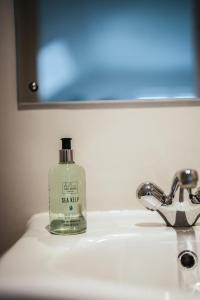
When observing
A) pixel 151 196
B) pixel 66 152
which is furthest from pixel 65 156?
pixel 151 196

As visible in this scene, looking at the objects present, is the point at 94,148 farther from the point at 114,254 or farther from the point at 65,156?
the point at 114,254

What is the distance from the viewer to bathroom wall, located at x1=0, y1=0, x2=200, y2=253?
2.31ft

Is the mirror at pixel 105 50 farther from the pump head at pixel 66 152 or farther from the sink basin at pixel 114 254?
the sink basin at pixel 114 254

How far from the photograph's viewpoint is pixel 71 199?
2.01 feet

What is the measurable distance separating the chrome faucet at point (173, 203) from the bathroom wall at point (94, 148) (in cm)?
8

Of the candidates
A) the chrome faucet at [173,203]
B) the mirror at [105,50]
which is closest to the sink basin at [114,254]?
the chrome faucet at [173,203]

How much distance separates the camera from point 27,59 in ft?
2.36

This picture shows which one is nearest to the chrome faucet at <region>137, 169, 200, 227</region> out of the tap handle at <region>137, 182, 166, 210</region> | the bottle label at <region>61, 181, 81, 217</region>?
the tap handle at <region>137, 182, 166, 210</region>

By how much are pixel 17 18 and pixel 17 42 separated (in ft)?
0.15

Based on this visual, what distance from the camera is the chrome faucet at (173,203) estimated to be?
1.98 ft

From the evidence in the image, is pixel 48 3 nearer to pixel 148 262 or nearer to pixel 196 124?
pixel 196 124

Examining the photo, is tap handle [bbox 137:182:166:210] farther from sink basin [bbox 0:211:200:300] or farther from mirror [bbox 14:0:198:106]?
mirror [bbox 14:0:198:106]

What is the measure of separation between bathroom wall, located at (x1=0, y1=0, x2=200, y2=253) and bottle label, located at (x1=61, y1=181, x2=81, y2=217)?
0.09 m

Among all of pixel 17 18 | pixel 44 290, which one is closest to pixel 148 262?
pixel 44 290
